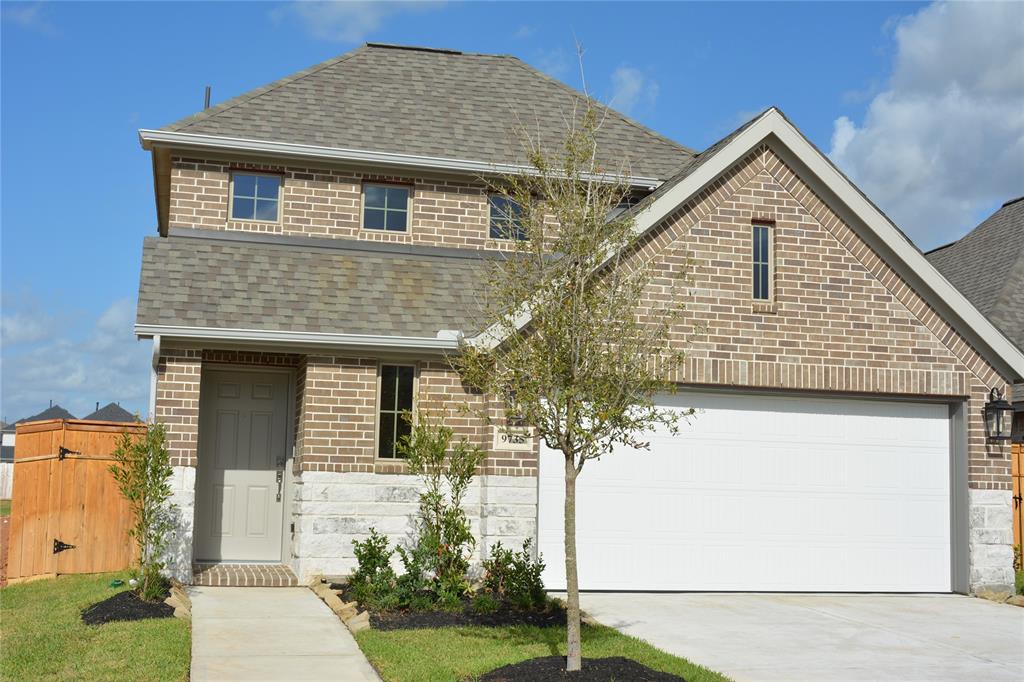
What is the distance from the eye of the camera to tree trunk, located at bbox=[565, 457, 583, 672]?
8.18 metres

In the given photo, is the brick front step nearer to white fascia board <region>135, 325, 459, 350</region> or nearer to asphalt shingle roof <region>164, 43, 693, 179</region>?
white fascia board <region>135, 325, 459, 350</region>

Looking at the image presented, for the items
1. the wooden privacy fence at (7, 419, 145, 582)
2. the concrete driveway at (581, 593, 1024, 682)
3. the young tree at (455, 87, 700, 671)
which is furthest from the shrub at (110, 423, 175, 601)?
the concrete driveway at (581, 593, 1024, 682)

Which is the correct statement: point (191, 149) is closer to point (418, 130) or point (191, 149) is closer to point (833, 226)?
point (418, 130)

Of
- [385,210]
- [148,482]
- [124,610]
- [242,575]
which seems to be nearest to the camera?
[124,610]

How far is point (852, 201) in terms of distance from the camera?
1426 centimetres

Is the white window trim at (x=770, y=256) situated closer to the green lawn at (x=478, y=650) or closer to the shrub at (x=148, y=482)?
the green lawn at (x=478, y=650)

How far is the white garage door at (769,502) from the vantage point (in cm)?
1353

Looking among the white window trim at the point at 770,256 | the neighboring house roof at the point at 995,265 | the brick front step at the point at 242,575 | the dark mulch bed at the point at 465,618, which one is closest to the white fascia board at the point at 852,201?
the white window trim at the point at 770,256

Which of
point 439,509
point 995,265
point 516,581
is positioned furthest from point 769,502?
point 995,265

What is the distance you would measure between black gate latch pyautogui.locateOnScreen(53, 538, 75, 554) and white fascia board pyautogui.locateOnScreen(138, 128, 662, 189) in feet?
17.4

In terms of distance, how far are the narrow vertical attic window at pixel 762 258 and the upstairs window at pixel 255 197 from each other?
21.5 feet

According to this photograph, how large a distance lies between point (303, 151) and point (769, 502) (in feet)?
25.6

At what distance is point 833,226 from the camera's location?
1445 cm

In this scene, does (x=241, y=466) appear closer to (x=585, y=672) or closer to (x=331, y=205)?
(x=331, y=205)
